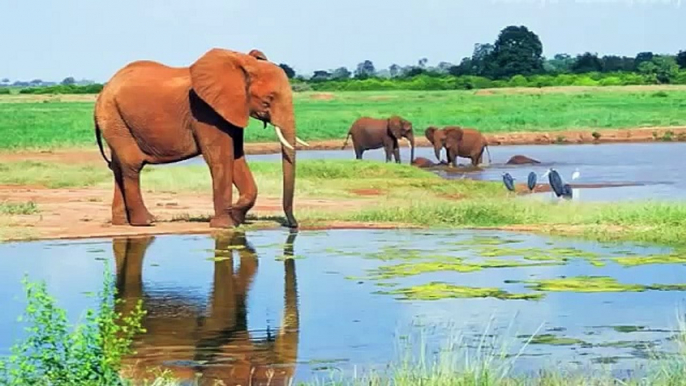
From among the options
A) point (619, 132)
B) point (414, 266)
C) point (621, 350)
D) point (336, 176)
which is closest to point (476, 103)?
point (619, 132)

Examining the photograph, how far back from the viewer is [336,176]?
86.7 feet

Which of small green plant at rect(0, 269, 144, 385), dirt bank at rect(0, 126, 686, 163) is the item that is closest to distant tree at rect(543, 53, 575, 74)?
dirt bank at rect(0, 126, 686, 163)

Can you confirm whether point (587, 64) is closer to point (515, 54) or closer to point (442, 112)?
point (515, 54)

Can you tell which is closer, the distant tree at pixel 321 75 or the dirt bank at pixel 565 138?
the dirt bank at pixel 565 138

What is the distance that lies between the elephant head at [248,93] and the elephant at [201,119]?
1 centimetres

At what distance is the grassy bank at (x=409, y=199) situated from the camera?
17.3 m

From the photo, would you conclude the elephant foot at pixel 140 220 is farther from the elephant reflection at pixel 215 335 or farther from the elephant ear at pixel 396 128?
the elephant ear at pixel 396 128

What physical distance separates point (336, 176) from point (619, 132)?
884 inches

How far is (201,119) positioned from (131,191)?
1230 mm

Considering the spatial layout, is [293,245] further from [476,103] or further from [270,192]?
[476,103]

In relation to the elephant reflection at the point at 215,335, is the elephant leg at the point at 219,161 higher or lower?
higher

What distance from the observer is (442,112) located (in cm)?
5916

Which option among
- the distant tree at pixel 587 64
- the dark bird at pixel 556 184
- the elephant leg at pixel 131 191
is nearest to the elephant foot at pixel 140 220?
the elephant leg at pixel 131 191

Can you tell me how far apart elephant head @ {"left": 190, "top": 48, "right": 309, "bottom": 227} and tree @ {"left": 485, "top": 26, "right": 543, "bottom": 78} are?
8626cm
